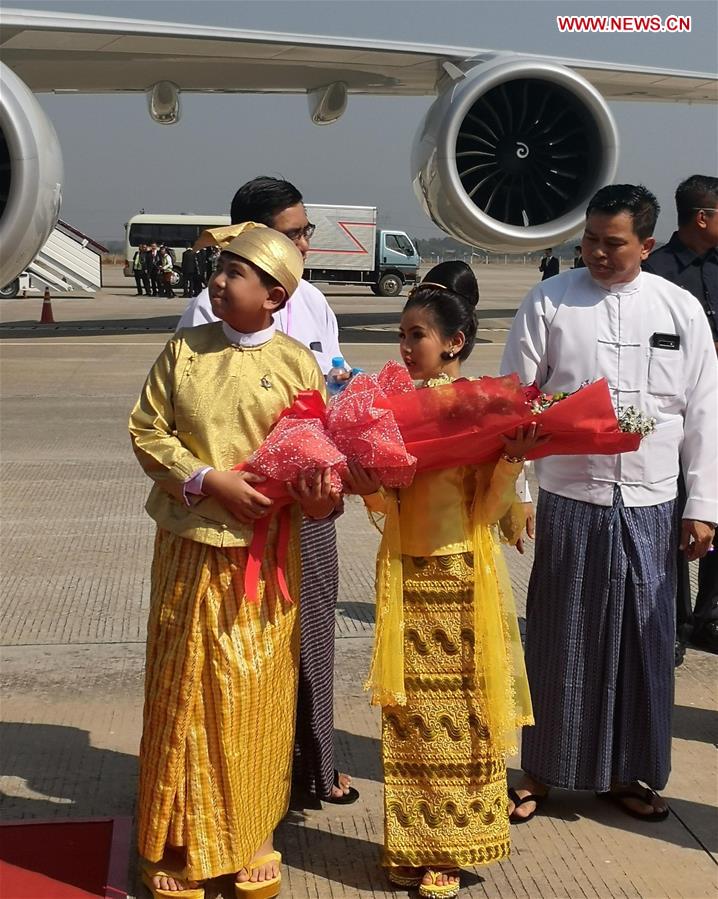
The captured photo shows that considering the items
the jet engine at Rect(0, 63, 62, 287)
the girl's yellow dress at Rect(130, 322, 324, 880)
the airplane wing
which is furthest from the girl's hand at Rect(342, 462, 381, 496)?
the airplane wing

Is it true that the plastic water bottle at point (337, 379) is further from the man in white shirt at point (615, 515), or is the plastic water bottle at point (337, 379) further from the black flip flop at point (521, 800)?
the black flip flop at point (521, 800)

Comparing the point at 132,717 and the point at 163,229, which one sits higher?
the point at 163,229

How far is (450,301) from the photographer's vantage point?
2666 mm

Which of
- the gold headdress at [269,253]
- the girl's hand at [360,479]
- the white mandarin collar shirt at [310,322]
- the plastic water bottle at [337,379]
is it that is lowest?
the girl's hand at [360,479]

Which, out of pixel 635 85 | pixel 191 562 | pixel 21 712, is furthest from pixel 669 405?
pixel 635 85

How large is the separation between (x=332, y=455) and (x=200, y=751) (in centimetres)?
73

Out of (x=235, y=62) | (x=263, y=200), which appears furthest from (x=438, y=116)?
(x=263, y=200)

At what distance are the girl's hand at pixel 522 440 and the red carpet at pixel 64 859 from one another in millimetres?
1378

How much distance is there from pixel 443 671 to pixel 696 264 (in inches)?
87.1

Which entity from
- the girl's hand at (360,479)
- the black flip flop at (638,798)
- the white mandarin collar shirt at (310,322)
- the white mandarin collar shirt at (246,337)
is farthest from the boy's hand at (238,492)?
the black flip flop at (638,798)

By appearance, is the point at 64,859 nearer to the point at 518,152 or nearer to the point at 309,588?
the point at 309,588

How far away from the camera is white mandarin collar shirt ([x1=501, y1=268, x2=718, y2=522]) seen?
3.01m

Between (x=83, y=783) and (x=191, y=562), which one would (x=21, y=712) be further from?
(x=191, y=562)

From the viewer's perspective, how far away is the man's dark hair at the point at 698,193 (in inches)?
158
